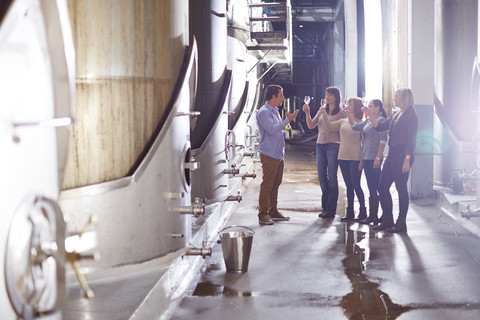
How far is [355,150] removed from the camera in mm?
8062

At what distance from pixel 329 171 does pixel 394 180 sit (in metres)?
1.19

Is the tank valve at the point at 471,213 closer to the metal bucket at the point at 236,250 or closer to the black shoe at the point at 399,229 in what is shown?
the black shoe at the point at 399,229

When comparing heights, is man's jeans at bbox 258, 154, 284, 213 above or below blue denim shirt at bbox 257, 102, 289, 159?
below

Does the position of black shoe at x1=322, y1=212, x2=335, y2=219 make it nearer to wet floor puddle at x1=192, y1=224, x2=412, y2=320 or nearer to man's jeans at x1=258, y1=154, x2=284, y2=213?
man's jeans at x1=258, y1=154, x2=284, y2=213

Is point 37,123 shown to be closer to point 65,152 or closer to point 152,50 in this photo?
point 65,152

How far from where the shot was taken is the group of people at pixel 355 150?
723cm

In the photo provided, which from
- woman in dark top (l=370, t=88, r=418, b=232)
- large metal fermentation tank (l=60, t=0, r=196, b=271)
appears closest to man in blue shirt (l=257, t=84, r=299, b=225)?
woman in dark top (l=370, t=88, r=418, b=232)

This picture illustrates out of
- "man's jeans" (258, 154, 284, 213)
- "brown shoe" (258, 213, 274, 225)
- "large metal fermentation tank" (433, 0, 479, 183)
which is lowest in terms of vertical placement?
"brown shoe" (258, 213, 274, 225)

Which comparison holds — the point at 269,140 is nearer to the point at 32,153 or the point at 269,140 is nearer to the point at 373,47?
the point at 32,153

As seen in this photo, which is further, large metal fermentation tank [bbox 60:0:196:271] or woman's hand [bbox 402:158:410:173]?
woman's hand [bbox 402:158:410:173]

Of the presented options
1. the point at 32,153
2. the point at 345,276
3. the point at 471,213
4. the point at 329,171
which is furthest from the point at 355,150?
the point at 32,153

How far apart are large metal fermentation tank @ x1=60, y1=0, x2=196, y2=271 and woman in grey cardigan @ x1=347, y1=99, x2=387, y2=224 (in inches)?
141

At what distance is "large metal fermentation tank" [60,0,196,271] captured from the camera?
388 cm

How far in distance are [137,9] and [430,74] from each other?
651 cm
